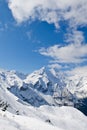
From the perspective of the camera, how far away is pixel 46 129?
39.8 meters

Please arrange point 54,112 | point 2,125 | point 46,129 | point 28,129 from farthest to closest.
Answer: point 54,112, point 46,129, point 28,129, point 2,125

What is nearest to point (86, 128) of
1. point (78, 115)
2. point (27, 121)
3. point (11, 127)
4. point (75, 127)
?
point (75, 127)

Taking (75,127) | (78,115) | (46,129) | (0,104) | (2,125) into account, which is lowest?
(2,125)

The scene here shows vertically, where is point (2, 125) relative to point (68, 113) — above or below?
below

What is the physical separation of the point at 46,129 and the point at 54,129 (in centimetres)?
165

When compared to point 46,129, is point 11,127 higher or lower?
lower

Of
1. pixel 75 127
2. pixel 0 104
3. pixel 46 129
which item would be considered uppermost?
pixel 75 127

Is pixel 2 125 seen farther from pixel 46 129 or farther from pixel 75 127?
pixel 75 127

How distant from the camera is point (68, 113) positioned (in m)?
186

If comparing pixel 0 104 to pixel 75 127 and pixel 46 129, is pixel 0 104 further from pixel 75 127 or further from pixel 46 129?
pixel 75 127

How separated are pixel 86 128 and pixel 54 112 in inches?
2640

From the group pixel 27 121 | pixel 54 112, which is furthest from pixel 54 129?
pixel 54 112

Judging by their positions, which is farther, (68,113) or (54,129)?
(68,113)

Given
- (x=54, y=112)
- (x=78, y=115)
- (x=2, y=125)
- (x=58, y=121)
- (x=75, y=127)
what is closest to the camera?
(x=2, y=125)
